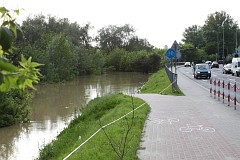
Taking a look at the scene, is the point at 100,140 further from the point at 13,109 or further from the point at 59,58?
the point at 59,58

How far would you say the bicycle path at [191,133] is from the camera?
8.56 metres

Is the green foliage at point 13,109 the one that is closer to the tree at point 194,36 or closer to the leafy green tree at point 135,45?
the leafy green tree at point 135,45

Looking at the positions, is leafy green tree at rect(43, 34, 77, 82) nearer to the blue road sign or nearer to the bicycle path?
the blue road sign

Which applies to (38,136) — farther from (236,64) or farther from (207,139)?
(236,64)

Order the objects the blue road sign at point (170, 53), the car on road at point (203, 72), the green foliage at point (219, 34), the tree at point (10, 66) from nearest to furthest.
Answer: the tree at point (10, 66), the blue road sign at point (170, 53), the car on road at point (203, 72), the green foliage at point (219, 34)

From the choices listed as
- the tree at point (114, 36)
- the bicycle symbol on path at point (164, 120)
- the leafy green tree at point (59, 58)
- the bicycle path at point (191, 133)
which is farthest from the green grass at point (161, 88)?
the tree at point (114, 36)

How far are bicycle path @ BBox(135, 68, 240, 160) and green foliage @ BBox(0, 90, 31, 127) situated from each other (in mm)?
9741

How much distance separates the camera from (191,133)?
11.1 m

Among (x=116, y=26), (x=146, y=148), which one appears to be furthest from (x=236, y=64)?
(x=116, y=26)

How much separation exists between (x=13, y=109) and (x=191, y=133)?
48.2ft

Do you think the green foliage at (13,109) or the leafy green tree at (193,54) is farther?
the leafy green tree at (193,54)

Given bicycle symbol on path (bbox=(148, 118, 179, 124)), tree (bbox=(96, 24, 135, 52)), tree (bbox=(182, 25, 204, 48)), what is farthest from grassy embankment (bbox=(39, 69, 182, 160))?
tree (bbox=(182, 25, 204, 48))

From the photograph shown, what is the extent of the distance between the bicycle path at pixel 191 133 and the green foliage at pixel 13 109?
974 cm

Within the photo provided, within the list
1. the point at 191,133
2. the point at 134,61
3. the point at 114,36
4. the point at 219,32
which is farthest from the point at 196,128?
the point at 219,32
